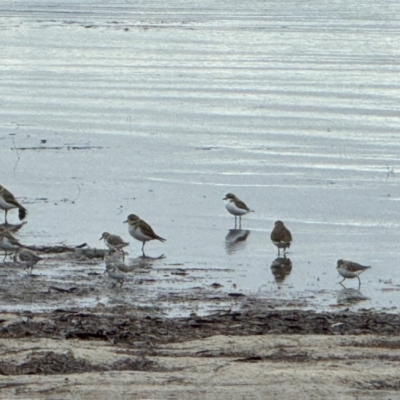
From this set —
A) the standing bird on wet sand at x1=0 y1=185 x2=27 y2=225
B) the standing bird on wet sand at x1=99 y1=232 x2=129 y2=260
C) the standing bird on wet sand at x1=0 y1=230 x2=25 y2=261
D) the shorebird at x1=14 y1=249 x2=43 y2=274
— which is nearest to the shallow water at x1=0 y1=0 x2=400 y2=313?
the standing bird on wet sand at x1=0 y1=185 x2=27 y2=225

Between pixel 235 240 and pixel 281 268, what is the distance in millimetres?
1622

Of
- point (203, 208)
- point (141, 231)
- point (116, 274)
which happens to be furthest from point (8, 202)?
point (116, 274)

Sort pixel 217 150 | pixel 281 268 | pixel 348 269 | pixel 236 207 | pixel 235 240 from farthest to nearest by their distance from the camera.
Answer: pixel 217 150
pixel 236 207
pixel 235 240
pixel 281 268
pixel 348 269

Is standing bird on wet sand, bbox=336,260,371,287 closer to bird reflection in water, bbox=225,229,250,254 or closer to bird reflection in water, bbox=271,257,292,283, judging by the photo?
bird reflection in water, bbox=271,257,292,283

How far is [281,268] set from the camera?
48.9 ft

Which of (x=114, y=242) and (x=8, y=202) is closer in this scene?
(x=114, y=242)

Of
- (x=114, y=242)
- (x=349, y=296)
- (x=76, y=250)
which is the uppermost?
(x=114, y=242)

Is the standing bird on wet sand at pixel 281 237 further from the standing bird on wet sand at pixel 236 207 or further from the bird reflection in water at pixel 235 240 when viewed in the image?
the standing bird on wet sand at pixel 236 207

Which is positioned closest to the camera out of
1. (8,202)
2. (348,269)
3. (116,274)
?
(116,274)

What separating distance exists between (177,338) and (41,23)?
46.2 metres

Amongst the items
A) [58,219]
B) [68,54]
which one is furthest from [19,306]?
[68,54]

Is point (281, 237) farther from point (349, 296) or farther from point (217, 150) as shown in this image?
point (217, 150)

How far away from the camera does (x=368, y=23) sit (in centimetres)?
5512

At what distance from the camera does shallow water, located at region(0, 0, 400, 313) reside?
1567cm
